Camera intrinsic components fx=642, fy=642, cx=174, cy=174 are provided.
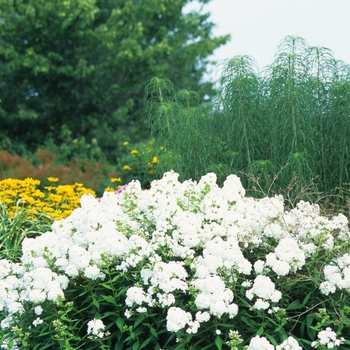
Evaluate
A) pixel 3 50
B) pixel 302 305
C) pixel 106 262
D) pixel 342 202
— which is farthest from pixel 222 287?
pixel 3 50

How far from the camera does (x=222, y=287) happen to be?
137 inches

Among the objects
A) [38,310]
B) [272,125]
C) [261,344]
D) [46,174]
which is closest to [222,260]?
[261,344]

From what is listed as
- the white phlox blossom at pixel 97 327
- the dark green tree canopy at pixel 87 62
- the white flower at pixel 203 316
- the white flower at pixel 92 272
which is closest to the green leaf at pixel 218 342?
the white flower at pixel 203 316

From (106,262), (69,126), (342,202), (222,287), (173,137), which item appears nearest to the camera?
(222,287)

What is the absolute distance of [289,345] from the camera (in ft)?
10.9

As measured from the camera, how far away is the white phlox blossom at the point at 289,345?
329 cm

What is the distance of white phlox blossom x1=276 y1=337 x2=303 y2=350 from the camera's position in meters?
3.29

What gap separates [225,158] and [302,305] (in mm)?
2781

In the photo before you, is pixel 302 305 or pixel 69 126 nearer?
pixel 302 305

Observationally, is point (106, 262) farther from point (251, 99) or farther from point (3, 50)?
point (3, 50)

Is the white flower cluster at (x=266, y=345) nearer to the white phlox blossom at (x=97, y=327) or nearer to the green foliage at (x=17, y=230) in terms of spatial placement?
the white phlox blossom at (x=97, y=327)

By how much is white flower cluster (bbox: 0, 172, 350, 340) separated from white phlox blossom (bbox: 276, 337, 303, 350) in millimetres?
218

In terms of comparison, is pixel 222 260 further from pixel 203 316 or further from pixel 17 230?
pixel 17 230

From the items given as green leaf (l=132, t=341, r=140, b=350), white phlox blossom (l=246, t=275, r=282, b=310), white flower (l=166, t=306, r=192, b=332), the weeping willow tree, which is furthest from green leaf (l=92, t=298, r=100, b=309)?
the weeping willow tree
